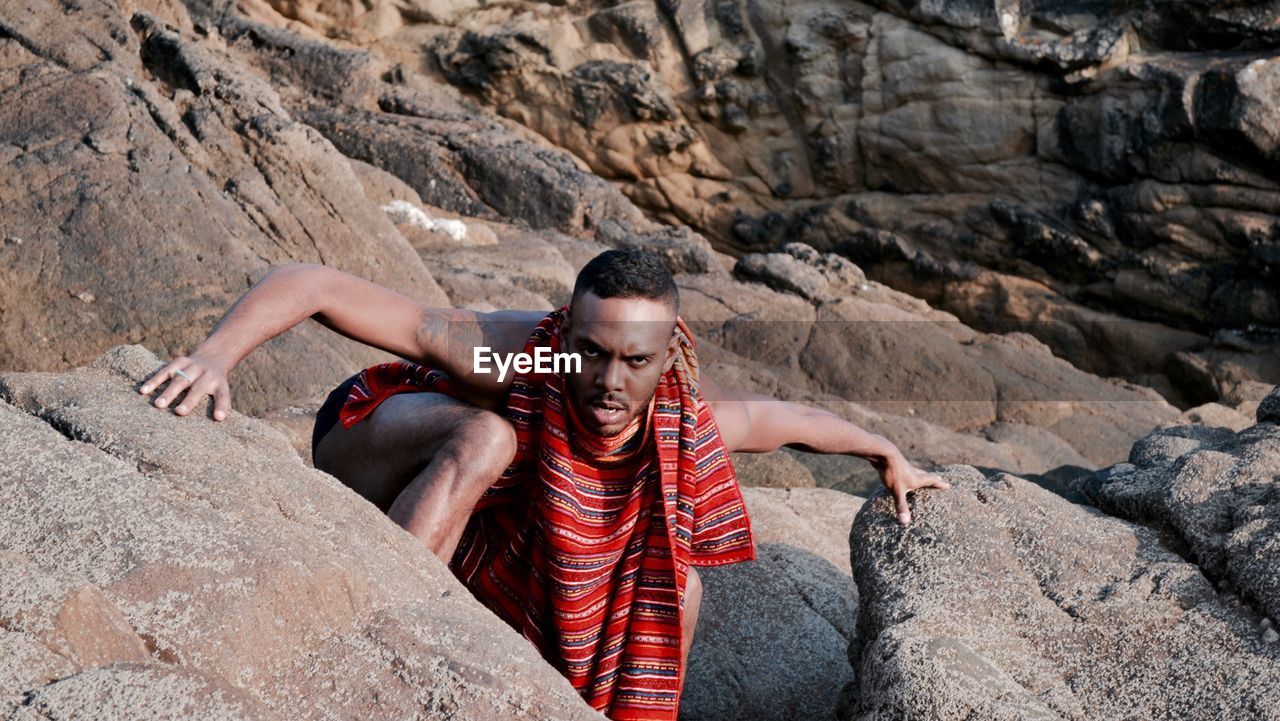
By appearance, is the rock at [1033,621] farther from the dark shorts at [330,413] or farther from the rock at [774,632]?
the dark shorts at [330,413]

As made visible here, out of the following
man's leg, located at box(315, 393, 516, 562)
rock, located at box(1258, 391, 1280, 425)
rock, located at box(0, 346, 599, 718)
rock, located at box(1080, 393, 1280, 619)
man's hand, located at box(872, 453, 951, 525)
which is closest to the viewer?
rock, located at box(0, 346, 599, 718)

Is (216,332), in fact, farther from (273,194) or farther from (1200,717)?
(273,194)

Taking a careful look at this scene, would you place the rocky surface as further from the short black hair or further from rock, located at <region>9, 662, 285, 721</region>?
rock, located at <region>9, 662, 285, 721</region>

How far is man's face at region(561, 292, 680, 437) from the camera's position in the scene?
2961 millimetres

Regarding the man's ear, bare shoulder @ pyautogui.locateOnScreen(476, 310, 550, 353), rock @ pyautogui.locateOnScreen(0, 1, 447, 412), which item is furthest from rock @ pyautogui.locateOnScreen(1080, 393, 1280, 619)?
rock @ pyautogui.locateOnScreen(0, 1, 447, 412)

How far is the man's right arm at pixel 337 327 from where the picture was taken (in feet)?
8.47

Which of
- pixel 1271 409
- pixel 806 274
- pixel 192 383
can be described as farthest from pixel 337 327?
pixel 806 274

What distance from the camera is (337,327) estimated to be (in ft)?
9.75

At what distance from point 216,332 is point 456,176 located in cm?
836

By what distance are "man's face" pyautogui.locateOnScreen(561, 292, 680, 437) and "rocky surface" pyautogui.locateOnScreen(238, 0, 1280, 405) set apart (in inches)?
415

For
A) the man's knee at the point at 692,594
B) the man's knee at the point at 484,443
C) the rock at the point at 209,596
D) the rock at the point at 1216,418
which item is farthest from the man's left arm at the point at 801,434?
the rock at the point at 1216,418

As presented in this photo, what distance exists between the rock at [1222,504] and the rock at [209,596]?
163cm

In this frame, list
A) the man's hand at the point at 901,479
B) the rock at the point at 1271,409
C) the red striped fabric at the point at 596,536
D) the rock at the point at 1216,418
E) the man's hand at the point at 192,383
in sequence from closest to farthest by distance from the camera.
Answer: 1. the man's hand at the point at 192,383
2. the red striped fabric at the point at 596,536
3. the man's hand at the point at 901,479
4. the rock at the point at 1271,409
5. the rock at the point at 1216,418

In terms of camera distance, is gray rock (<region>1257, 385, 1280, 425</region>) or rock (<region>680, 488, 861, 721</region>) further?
gray rock (<region>1257, 385, 1280, 425</region>)
